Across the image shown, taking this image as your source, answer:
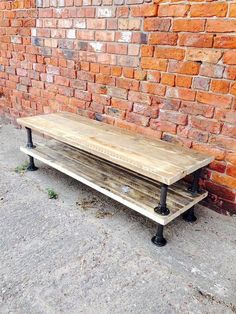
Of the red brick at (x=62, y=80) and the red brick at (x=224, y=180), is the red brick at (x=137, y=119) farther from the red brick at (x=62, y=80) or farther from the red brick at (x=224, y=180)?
the red brick at (x=62, y=80)

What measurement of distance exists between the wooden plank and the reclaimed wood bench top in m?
0.23

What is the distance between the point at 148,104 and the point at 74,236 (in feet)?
4.13

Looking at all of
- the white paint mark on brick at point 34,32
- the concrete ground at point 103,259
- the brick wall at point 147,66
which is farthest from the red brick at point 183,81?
the white paint mark on brick at point 34,32

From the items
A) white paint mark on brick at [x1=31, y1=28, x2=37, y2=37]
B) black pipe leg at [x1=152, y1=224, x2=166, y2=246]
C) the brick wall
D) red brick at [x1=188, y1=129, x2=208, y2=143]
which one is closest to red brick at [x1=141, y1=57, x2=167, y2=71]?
the brick wall

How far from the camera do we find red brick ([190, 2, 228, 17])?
81.2 inches

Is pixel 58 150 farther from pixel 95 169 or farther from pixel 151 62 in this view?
pixel 151 62

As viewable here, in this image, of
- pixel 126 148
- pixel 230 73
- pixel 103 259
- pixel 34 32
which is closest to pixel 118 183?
pixel 126 148

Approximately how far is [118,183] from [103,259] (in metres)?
0.65

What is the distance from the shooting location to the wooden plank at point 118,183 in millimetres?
2131

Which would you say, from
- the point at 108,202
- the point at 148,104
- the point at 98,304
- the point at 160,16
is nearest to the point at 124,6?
the point at 160,16

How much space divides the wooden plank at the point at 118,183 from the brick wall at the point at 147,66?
0.40 metres

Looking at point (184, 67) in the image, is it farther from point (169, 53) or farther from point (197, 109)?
point (197, 109)

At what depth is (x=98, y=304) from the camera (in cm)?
164

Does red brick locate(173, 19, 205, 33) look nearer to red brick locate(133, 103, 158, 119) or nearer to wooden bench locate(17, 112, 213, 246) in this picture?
red brick locate(133, 103, 158, 119)
